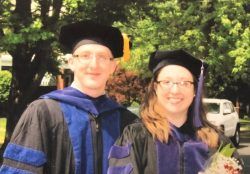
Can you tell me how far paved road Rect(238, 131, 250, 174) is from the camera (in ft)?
45.6

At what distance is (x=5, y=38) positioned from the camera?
9195mm

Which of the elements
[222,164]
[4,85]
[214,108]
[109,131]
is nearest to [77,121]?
[109,131]

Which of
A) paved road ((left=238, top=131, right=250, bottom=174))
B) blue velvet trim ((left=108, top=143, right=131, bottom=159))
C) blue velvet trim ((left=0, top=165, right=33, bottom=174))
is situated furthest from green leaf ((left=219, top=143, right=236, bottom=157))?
paved road ((left=238, top=131, right=250, bottom=174))

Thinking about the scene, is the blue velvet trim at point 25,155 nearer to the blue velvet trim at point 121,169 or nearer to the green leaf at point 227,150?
the blue velvet trim at point 121,169

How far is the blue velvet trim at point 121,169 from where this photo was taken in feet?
10.1

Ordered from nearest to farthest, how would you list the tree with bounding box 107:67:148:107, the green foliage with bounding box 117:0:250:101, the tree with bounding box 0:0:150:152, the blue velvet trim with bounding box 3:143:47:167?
the blue velvet trim with bounding box 3:143:47:167, the tree with bounding box 0:0:150:152, the green foliage with bounding box 117:0:250:101, the tree with bounding box 107:67:148:107

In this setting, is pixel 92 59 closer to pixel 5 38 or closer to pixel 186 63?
pixel 186 63

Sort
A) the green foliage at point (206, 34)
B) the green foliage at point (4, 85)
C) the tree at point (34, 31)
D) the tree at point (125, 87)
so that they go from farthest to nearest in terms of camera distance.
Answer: the green foliage at point (4, 85)
the tree at point (125, 87)
the green foliage at point (206, 34)
the tree at point (34, 31)

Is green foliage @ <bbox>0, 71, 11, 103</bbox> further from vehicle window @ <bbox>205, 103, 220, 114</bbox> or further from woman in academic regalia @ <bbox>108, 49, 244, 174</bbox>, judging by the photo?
woman in academic regalia @ <bbox>108, 49, 244, 174</bbox>

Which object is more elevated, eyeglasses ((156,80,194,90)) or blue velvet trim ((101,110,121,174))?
eyeglasses ((156,80,194,90))

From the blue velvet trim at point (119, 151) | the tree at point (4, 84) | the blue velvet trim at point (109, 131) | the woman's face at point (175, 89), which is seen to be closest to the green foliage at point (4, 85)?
the tree at point (4, 84)

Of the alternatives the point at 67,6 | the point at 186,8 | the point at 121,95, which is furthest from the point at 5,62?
the point at 67,6

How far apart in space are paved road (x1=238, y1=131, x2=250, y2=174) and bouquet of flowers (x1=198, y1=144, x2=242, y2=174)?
9.67 meters

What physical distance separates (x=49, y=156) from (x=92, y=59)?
598mm
